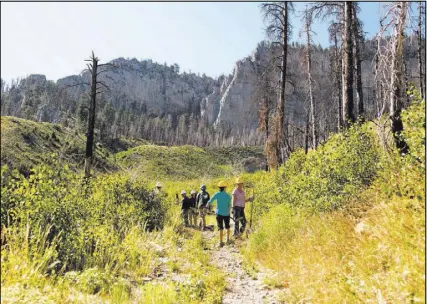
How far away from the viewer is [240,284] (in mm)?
5926

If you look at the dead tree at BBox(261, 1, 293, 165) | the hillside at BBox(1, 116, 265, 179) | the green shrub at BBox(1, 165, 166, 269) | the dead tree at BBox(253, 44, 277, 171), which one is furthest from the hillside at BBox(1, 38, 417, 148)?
the green shrub at BBox(1, 165, 166, 269)

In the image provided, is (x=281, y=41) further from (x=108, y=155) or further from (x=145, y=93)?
(x=145, y=93)

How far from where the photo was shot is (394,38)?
7.32 meters

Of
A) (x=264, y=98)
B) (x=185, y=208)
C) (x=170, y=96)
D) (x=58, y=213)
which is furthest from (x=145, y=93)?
(x=58, y=213)

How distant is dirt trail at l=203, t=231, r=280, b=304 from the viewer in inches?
201

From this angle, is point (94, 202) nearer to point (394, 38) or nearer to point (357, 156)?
point (357, 156)

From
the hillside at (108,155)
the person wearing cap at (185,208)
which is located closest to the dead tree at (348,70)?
the person wearing cap at (185,208)

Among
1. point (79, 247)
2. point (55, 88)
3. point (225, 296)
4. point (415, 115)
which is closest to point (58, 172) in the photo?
point (79, 247)

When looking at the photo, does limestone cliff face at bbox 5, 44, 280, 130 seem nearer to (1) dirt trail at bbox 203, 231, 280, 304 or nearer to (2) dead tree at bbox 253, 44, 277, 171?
(2) dead tree at bbox 253, 44, 277, 171

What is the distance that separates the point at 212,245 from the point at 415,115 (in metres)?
6.81

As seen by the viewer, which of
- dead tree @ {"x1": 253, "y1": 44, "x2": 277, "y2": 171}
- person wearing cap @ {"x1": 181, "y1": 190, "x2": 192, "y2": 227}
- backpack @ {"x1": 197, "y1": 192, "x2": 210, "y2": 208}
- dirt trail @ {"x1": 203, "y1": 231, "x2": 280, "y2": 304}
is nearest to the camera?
dirt trail @ {"x1": 203, "y1": 231, "x2": 280, "y2": 304}

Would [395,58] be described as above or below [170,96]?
below

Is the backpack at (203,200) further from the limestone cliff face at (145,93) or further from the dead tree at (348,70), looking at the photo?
the limestone cliff face at (145,93)

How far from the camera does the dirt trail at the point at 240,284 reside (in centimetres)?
509
